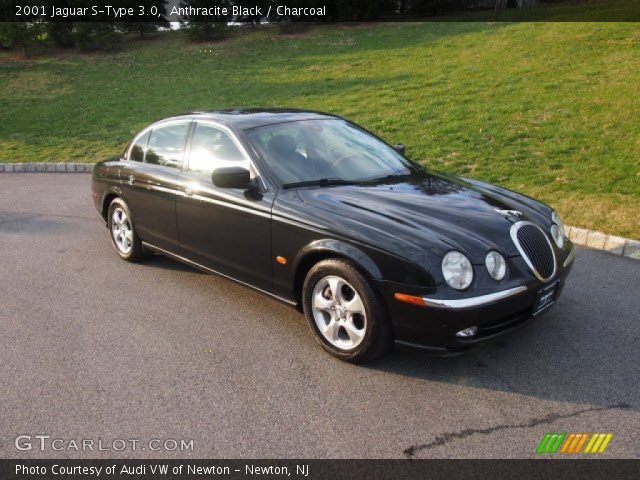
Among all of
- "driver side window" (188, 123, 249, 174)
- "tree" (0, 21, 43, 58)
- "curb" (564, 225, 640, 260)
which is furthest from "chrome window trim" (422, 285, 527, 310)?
"tree" (0, 21, 43, 58)

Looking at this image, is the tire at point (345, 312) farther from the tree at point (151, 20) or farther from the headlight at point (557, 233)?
the tree at point (151, 20)

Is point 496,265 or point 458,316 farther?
point 496,265

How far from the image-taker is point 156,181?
513cm

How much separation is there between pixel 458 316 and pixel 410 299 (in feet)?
0.94

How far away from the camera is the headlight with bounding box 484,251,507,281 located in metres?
3.35

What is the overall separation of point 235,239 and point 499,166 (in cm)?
574

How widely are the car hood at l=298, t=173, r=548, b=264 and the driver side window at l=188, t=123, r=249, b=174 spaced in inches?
29.4

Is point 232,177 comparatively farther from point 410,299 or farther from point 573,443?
point 573,443

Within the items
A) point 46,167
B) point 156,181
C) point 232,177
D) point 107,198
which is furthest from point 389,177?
point 46,167

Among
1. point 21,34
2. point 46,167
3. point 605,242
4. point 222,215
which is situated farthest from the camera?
point 21,34

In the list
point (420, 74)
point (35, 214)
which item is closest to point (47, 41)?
point (420, 74)

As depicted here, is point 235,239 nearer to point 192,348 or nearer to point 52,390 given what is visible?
point 192,348

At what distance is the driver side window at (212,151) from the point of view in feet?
14.5

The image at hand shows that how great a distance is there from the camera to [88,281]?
537 centimetres
